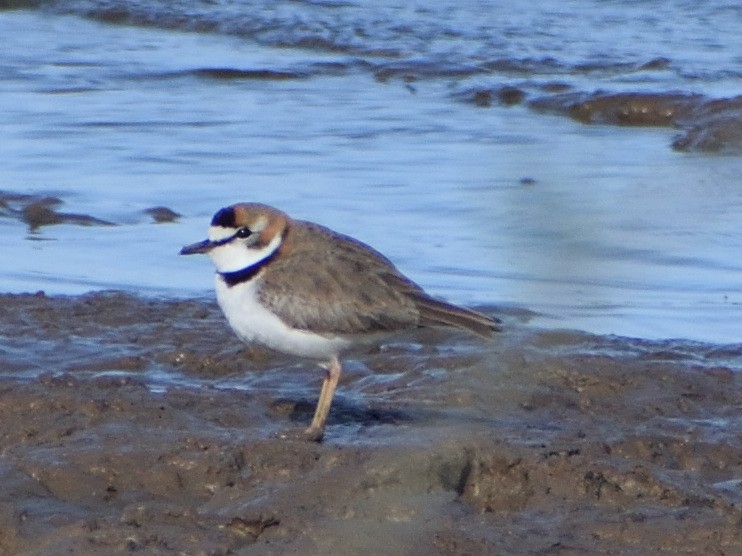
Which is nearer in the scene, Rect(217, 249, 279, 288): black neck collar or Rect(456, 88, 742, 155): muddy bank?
Rect(217, 249, 279, 288): black neck collar

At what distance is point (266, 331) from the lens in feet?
16.6

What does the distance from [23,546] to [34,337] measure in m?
2.43

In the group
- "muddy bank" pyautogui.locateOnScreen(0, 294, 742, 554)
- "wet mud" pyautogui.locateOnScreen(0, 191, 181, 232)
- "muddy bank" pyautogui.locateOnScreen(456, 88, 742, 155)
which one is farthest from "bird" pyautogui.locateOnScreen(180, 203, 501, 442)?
"muddy bank" pyautogui.locateOnScreen(456, 88, 742, 155)

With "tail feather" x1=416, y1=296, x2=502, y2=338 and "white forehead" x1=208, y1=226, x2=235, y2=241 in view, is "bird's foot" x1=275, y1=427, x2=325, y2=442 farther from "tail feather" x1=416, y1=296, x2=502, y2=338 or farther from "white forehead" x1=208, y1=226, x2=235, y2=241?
"white forehead" x1=208, y1=226, x2=235, y2=241

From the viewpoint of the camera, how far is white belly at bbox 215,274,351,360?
5.08m

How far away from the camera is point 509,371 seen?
8.00ft

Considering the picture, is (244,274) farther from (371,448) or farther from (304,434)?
(371,448)

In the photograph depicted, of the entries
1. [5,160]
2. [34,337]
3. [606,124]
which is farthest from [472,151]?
[34,337]

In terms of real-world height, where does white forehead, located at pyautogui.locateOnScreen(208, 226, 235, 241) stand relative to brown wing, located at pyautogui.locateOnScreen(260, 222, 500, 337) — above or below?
above

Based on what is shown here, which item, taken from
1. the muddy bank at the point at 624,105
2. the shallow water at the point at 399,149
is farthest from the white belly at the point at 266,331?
the muddy bank at the point at 624,105

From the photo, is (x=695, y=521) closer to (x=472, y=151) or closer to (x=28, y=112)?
(x=472, y=151)

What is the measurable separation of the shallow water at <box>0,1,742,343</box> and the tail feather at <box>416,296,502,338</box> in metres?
0.50

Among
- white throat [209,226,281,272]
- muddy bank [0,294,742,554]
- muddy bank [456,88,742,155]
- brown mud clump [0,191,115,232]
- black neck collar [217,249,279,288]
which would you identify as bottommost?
brown mud clump [0,191,115,232]

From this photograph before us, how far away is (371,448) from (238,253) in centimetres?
93
